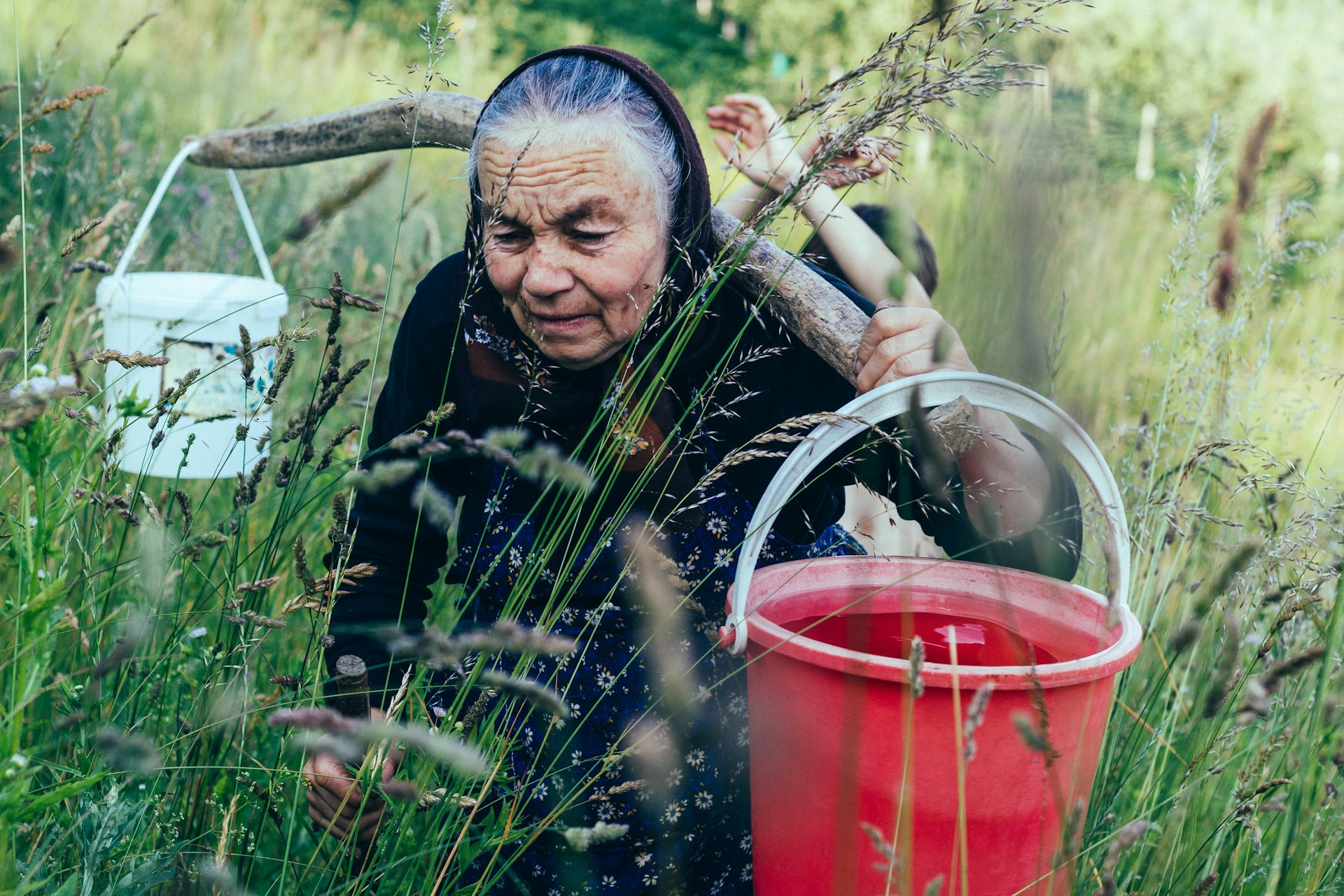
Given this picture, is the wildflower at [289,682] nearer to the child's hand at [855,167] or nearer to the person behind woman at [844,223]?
the person behind woman at [844,223]

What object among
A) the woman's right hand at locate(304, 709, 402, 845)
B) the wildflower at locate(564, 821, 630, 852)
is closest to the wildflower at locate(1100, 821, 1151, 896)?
the wildflower at locate(564, 821, 630, 852)

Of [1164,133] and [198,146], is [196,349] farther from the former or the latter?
[1164,133]

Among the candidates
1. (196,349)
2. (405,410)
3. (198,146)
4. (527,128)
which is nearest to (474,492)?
(405,410)

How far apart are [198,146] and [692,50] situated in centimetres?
1978

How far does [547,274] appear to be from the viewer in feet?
5.49

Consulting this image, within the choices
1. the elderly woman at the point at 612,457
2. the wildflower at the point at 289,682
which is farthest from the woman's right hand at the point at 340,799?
the wildflower at the point at 289,682

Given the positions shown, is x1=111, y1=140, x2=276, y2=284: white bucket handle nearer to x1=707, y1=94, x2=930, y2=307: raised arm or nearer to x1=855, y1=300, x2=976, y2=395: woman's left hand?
x1=707, y1=94, x2=930, y2=307: raised arm

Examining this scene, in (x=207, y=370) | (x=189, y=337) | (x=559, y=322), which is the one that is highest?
(x=559, y=322)

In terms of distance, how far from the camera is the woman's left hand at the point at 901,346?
4.97ft

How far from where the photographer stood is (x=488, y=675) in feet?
3.36

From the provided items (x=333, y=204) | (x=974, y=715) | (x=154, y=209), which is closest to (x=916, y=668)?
(x=974, y=715)

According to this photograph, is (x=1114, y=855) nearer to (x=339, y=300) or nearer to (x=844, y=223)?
(x=339, y=300)

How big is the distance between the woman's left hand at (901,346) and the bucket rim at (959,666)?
0.31 meters

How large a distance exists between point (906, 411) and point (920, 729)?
411mm
